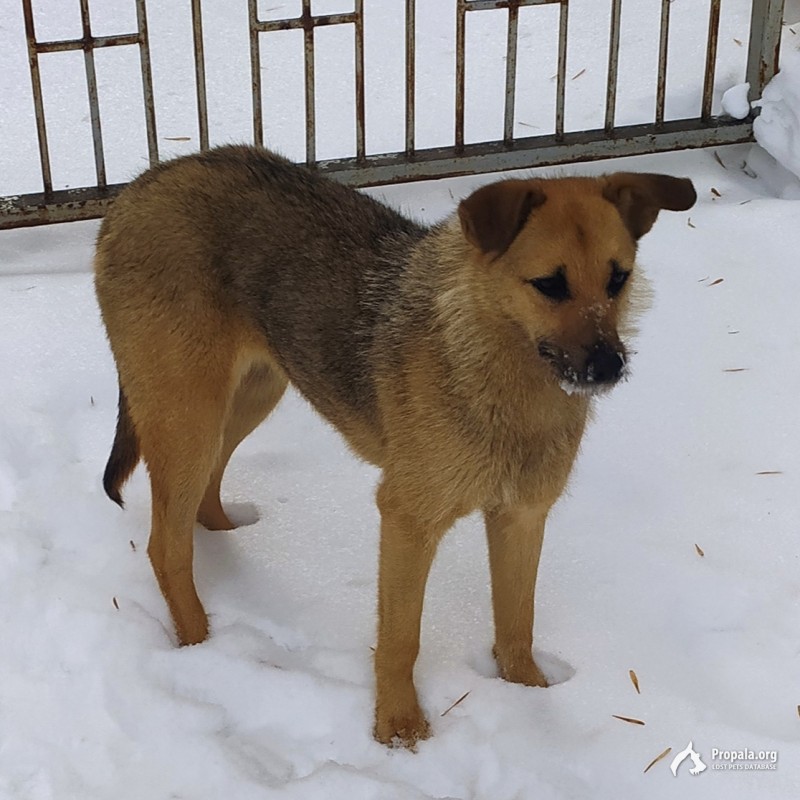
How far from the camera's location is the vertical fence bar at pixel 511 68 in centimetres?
612

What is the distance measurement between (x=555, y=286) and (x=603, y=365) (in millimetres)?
244

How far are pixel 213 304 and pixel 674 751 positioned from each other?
1845mm

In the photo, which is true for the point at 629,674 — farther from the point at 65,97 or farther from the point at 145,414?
the point at 65,97

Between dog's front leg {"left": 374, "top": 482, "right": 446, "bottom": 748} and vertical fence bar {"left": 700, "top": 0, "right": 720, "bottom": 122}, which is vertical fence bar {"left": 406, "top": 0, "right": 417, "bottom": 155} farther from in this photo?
dog's front leg {"left": 374, "top": 482, "right": 446, "bottom": 748}

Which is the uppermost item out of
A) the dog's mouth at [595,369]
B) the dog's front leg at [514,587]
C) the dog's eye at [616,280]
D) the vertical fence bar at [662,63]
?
the dog's eye at [616,280]

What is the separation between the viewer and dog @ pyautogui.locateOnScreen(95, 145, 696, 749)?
3.31 meters

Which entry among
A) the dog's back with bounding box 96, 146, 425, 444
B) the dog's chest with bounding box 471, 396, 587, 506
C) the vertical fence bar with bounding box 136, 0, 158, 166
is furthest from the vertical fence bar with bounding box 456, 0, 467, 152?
the dog's chest with bounding box 471, 396, 587, 506

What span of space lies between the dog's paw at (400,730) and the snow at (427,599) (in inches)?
1.7

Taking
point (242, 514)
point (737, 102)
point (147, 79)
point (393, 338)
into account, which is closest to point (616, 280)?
point (393, 338)

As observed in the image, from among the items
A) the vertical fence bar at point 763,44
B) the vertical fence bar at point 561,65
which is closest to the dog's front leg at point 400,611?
the vertical fence bar at point 561,65

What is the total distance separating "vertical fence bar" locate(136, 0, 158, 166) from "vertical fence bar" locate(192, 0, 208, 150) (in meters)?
0.21

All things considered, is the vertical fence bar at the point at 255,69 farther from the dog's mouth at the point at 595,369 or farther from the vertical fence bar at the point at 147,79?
the dog's mouth at the point at 595,369

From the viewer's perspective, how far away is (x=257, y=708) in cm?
374

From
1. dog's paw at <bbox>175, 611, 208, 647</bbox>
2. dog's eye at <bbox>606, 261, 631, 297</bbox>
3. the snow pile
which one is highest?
dog's eye at <bbox>606, 261, 631, 297</bbox>
